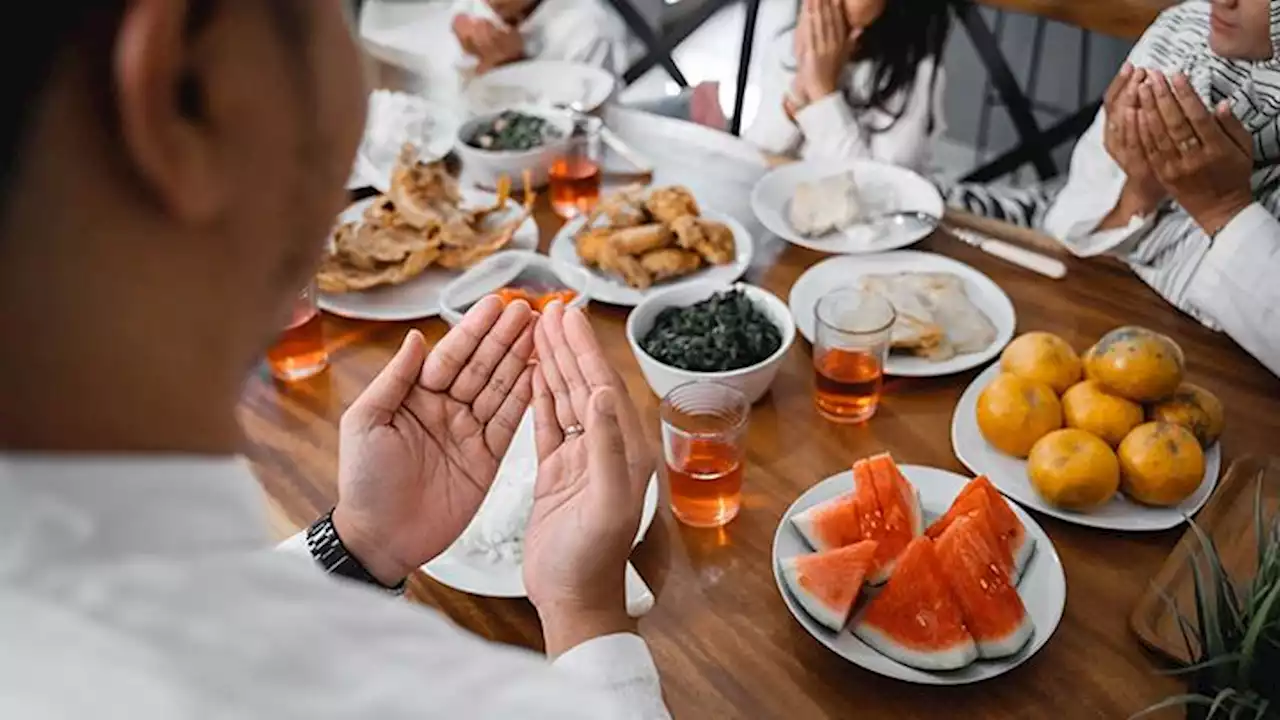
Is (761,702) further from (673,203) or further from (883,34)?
(883,34)

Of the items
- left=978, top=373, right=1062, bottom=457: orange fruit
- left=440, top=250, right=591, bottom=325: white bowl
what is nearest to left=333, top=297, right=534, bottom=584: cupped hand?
left=440, top=250, right=591, bottom=325: white bowl

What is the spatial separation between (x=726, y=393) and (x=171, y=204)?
33.0 inches

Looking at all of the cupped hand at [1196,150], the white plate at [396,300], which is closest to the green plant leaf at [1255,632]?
the cupped hand at [1196,150]

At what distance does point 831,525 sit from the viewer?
1140 millimetres

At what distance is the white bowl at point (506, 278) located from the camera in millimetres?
1540

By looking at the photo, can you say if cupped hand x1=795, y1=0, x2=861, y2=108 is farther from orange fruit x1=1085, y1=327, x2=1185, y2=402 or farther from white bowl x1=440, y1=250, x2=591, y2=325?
orange fruit x1=1085, y1=327, x2=1185, y2=402

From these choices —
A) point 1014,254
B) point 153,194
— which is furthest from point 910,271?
point 153,194

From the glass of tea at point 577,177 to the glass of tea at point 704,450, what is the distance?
0.63m

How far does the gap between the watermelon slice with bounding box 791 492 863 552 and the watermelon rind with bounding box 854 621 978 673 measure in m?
0.12

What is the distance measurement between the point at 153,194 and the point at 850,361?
972mm

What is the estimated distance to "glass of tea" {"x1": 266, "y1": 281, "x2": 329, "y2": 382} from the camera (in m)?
1.45

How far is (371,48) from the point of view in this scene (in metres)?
2.72

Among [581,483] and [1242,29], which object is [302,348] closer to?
[581,483]

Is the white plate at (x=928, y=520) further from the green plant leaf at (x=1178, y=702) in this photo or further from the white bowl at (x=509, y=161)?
the white bowl at (x=509, y=161)
